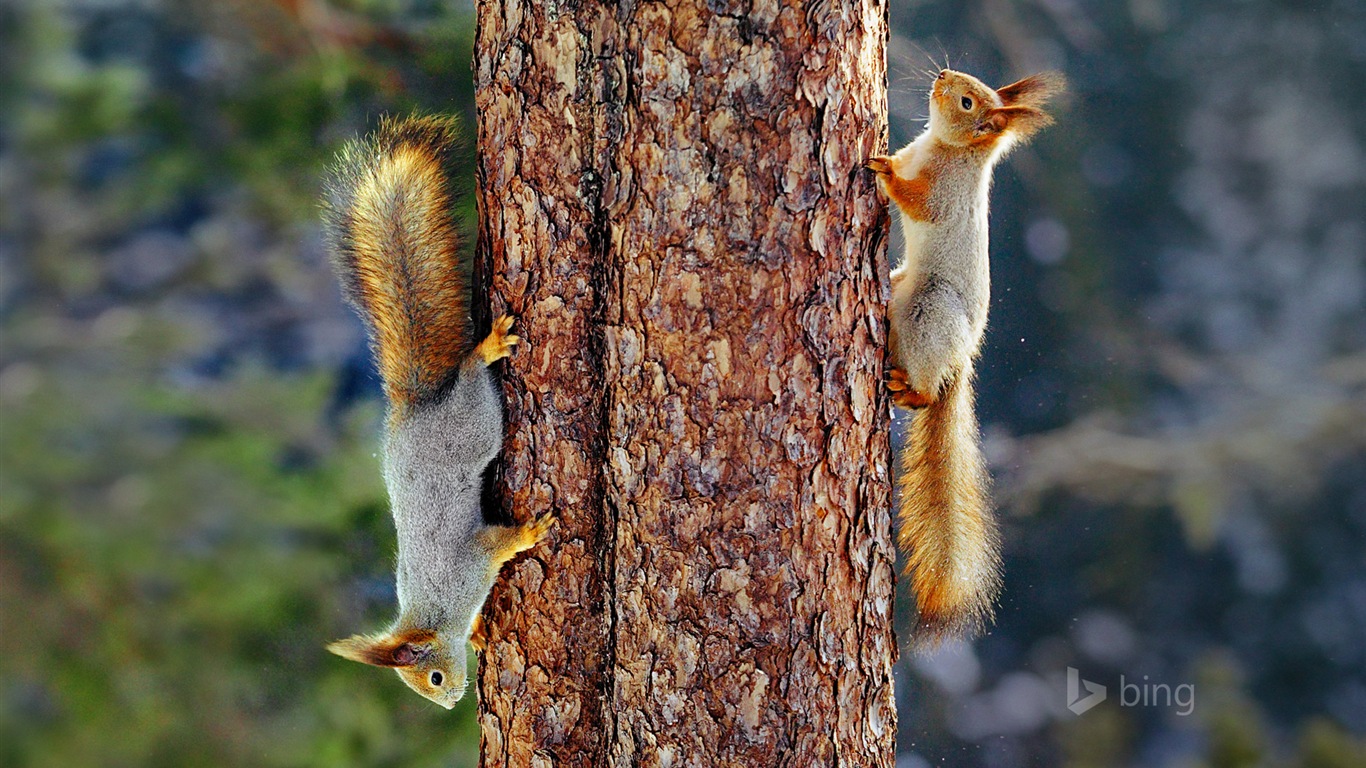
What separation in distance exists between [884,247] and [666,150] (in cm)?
31

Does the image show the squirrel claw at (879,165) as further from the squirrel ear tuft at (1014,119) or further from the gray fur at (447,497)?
the gray fur at (447,497)

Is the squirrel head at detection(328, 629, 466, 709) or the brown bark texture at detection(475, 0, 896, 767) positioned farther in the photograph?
the squirrel head at detection(328, 629, 466, 709)

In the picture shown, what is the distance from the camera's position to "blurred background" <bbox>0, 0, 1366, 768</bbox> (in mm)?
1643

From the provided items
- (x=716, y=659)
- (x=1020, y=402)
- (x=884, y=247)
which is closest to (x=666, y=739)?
(x=716, y=659)

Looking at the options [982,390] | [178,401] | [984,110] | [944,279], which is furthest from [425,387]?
[982,390]

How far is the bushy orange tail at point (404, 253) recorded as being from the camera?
1.33 m

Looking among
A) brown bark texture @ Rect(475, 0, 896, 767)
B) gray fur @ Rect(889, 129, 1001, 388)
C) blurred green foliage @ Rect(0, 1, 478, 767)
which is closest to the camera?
brown bark texture @ Rect(475, 0, 896, 767)

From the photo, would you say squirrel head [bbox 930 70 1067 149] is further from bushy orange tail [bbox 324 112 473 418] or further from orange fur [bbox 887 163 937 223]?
bushy orange tail [bbox 324 112 473 418]

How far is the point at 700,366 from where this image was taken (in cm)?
116

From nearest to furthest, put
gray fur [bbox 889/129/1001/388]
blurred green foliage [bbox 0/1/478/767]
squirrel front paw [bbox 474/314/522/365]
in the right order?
squirrel front paw [bbox 474/314/522/365] < gray fur [bbox 889/129/1001/388] < blurred green foliage [bbox 0/1/478/767]

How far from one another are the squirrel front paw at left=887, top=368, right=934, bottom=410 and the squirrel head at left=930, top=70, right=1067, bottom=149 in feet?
1.18

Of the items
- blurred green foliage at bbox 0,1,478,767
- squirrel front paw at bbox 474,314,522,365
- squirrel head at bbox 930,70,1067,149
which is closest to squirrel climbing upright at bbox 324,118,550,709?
squirrel front paw at bbox 474,314,522,365

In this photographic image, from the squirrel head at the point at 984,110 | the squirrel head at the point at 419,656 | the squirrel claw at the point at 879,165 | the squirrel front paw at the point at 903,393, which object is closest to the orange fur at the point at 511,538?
the squirrel head at the point at 419,656

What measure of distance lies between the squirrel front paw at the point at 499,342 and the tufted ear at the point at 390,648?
391 mm
